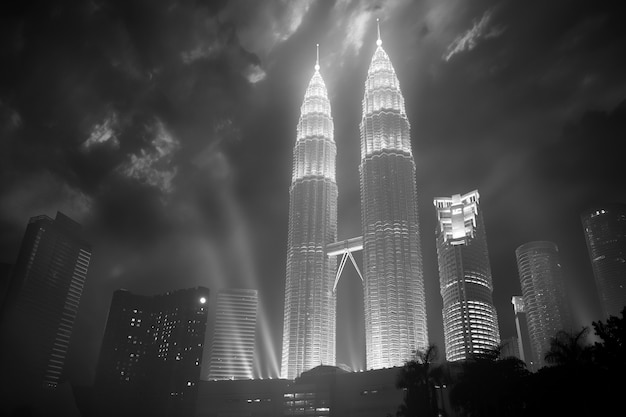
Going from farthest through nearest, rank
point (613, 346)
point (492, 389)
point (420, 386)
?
point (420, 386)
point (492, 389)
point (613, 346)

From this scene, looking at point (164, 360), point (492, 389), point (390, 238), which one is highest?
point (390, 238)

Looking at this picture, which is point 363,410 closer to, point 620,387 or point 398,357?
point 398,357

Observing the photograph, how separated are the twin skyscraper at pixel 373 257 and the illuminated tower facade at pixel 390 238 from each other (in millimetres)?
299

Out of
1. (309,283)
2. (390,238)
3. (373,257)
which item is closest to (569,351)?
(390,238)

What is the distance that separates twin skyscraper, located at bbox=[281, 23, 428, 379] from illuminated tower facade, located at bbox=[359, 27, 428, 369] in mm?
299

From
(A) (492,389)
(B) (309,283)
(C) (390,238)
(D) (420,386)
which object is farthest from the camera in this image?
(B) (309,283)

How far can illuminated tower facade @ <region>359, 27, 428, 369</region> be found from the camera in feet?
524

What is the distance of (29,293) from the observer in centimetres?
19925

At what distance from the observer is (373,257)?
569 feet

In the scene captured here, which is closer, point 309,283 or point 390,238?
point 390,238

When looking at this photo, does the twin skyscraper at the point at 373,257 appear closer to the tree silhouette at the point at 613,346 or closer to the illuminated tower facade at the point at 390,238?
the illuminated tower facade at the point at 390,238

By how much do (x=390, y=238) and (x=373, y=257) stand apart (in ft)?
27.2

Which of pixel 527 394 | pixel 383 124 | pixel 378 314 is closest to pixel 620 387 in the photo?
pixel 527 394

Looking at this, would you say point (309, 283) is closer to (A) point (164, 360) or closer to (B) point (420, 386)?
(A) point (164, 360)
